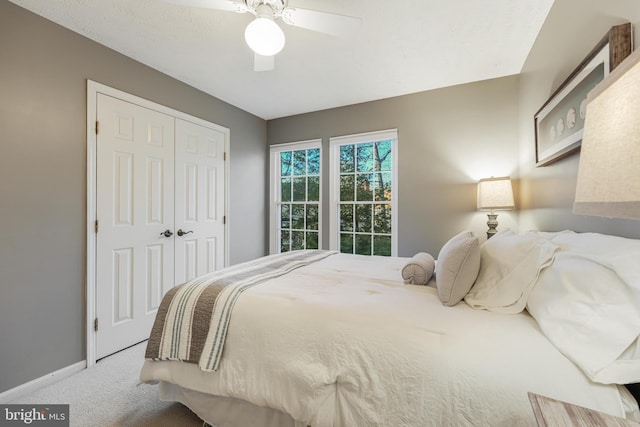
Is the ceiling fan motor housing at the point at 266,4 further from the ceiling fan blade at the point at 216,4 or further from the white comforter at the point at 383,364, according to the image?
the white comforter at the point at 383,364

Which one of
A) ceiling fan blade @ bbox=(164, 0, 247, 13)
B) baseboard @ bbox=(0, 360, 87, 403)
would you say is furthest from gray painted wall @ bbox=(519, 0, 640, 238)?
baseboard @ bbox=(0, 360, 87, 403)

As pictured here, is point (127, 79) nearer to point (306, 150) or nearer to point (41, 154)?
point (41, 154)

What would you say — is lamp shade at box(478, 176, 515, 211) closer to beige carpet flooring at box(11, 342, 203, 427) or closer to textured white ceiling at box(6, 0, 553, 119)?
textured white ceiling at box(6, 0, 553, 119)

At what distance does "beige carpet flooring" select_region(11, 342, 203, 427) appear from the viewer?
1.52 metres

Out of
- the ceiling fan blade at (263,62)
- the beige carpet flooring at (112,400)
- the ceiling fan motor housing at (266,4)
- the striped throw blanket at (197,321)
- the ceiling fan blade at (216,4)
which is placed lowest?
the beige carpet flooring at (112,400)

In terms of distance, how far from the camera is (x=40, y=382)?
183 cm

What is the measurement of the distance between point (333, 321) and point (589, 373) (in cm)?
83

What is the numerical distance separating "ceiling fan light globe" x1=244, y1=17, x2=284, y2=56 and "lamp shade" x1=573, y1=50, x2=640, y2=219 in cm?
152

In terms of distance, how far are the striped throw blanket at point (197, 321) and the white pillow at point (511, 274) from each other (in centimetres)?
119

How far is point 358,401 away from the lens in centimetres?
101

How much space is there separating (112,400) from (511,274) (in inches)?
98.3

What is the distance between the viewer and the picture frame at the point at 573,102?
1107 mm

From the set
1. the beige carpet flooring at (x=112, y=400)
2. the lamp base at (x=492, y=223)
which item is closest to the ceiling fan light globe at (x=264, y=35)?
the beige carpet flooring at (x=112, y=400)

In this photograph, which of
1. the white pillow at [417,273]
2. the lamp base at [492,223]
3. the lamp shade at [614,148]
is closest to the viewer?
the lamp shade at [614,148]
